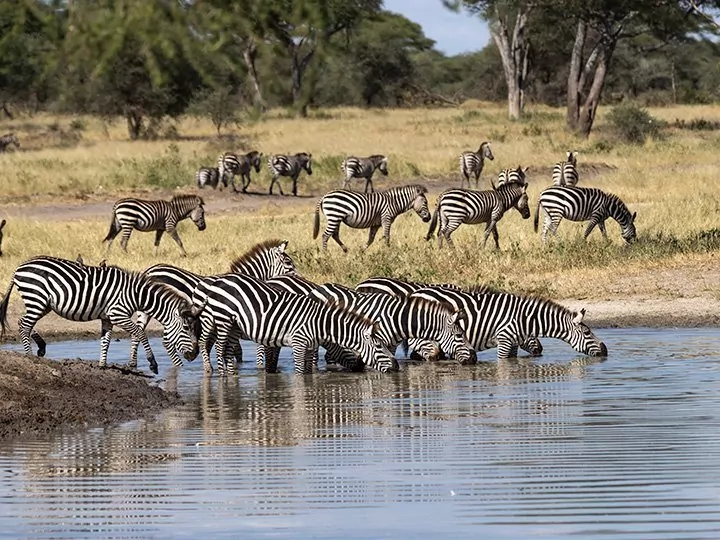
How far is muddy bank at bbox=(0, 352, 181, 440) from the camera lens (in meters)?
8.76

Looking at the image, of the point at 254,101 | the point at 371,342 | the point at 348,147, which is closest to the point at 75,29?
the point at 254,101

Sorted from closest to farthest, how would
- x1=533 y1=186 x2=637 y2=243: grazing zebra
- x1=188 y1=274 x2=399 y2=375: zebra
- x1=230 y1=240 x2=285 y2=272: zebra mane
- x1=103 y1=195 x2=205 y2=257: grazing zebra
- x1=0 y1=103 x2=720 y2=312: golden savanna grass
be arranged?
x1=188 y1=274 x2=399 y2=375: zebra, x1=230 y1=240 x2=285 y2=272: zebra mane, x1=0 y1=103 x2=720 y2=312: golden savanna grass, x1=533 y1=186 x2=637 y2=243: grazing zebra, x1=103 y1=195 x2=205 y2=257: grazing zebra

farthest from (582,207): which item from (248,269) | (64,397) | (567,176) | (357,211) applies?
(64,397)

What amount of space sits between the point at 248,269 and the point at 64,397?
4819mm

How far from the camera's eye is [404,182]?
29.4 metres

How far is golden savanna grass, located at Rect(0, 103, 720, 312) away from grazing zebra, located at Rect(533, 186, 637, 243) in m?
0.31

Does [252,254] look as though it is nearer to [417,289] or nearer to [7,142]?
[417,289]

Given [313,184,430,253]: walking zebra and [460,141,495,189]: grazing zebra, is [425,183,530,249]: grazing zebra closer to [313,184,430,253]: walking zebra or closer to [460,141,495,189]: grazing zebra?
[313,184,430,253]: walking zebra

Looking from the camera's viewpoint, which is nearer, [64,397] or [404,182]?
[64,397]

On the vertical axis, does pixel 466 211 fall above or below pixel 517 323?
above

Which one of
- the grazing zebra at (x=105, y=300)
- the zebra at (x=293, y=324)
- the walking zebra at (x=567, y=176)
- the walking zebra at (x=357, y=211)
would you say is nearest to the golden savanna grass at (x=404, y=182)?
the walking zebra at (x=357, y=211)

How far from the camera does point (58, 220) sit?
24.5 m

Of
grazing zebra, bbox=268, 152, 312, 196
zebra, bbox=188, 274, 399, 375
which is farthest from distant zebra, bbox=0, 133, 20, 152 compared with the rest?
zebra, bbox=188, 274, 399, 375

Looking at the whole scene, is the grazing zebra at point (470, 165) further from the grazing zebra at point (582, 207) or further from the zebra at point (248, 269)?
the zebra at point (248, 269)
